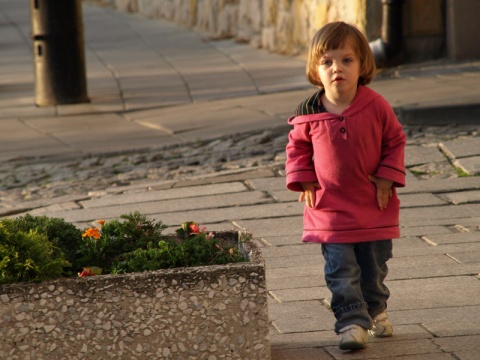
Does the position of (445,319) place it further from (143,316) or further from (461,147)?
(461,147)

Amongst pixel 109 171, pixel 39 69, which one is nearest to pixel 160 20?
pixel 39 69

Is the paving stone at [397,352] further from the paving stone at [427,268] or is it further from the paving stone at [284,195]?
the paving stone at [284,195]

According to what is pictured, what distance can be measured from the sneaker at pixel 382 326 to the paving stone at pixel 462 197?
224 cm

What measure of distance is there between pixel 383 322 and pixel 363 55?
37.8 inches

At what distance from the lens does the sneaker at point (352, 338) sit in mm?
3305

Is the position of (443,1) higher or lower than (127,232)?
higher

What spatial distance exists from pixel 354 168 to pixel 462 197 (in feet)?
8.10

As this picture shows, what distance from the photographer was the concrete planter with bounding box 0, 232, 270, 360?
2.99 metres

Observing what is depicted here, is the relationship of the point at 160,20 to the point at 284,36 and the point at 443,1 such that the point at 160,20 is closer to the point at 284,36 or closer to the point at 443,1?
the point at 284,36

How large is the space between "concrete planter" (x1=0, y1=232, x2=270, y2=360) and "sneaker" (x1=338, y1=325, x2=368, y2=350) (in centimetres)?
36

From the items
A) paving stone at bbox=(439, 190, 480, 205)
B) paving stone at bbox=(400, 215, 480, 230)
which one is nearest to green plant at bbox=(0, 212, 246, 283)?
paving stone at bbox=(400, 215, 480, 230)

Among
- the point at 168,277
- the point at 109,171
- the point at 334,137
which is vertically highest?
the point at 334,137

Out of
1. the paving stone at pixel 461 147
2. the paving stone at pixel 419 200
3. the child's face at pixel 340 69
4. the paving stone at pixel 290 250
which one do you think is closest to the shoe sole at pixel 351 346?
the child's face at pixel 340 69

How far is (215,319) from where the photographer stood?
3.05 metres
